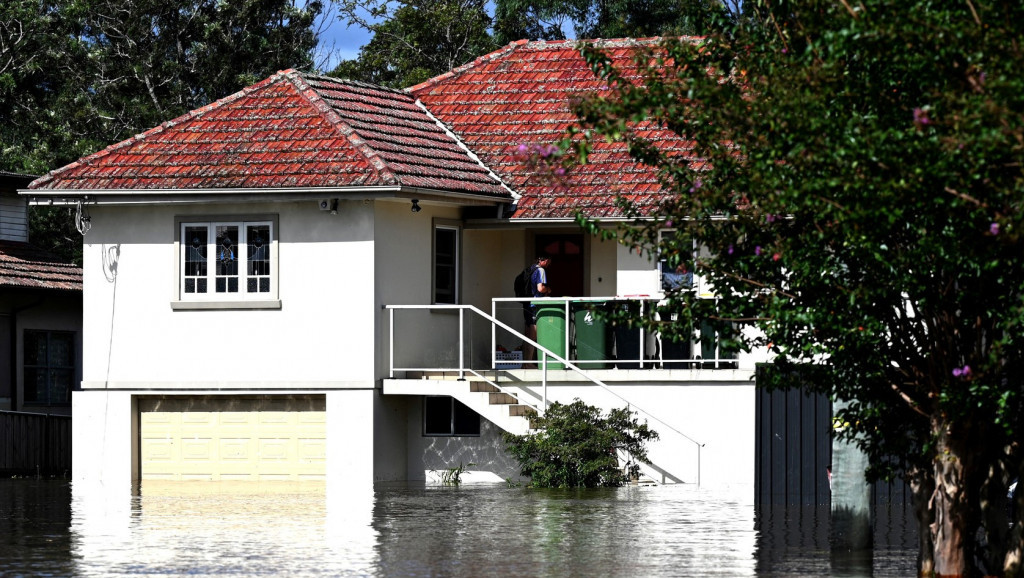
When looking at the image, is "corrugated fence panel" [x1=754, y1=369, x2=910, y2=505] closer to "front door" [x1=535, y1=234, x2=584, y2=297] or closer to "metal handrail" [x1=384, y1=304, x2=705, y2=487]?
"metal handrail" [x1=384, y1=304, x2=705, y2=487]

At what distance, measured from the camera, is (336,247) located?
2541cm

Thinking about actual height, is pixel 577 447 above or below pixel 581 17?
below

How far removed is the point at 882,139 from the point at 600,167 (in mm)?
16848

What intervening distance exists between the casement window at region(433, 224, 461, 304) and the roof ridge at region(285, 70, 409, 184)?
1963 millimetres

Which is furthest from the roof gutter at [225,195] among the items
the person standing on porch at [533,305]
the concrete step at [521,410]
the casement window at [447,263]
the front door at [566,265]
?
the concrete step at [521,410]

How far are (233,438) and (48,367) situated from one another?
7.42 m

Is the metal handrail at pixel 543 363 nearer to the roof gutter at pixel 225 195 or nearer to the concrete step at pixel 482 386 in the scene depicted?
the concrete step at pixel 482 386

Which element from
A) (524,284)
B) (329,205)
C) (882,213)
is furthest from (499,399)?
(882,213)

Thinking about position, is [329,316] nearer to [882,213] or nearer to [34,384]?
[34,384]

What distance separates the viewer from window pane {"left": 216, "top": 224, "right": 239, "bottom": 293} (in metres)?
25.9

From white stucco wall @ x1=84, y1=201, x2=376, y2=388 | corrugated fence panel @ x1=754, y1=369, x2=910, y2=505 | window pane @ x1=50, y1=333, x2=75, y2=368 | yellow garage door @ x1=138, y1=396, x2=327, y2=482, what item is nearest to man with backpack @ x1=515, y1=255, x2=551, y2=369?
white stucco wall @ x1=84, y1=201, x2=376, y2=388

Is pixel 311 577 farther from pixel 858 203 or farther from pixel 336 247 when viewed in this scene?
pixel 336 247

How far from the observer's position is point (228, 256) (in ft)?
85.0

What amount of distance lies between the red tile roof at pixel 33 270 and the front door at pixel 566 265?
904 cm
